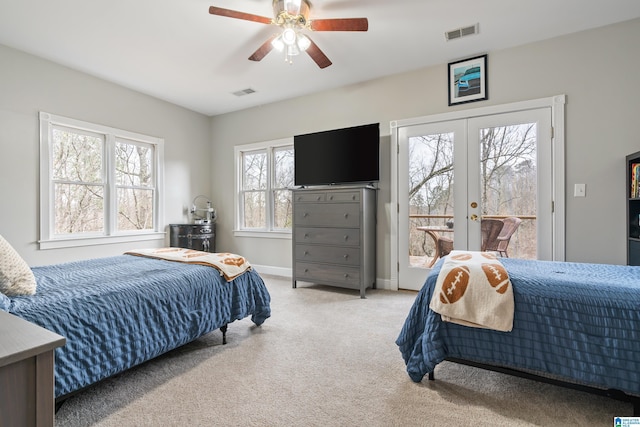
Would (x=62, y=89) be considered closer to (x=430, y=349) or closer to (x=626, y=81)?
(x=430, y=349)

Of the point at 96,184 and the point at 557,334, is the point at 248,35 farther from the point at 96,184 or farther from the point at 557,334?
the point at 557,334

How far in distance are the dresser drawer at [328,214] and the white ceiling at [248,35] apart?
5.34 feet

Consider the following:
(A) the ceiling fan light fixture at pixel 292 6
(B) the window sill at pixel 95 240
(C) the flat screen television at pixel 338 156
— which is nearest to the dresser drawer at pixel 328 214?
(C) the flat screen television at pixel 338 156

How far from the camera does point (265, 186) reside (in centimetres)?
504

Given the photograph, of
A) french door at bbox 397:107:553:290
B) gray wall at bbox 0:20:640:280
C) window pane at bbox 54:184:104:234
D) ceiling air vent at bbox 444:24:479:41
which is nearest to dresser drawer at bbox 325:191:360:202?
gray wall at bbox 0:20:640:280

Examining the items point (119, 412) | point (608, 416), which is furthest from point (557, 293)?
point (119, 412)

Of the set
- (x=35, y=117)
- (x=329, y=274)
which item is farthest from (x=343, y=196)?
(x=35, y=117)

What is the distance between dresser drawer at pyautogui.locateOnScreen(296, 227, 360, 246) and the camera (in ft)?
12.3

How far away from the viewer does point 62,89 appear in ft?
11.8

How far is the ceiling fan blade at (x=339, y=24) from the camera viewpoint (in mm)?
2344

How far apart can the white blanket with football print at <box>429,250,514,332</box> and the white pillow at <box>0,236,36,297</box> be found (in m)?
2.16

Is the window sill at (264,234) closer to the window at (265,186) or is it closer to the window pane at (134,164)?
the window at (265,186)

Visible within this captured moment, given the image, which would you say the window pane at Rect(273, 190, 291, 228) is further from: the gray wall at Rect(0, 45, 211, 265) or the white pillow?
the white pillow

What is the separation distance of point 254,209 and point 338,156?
1844 mm
